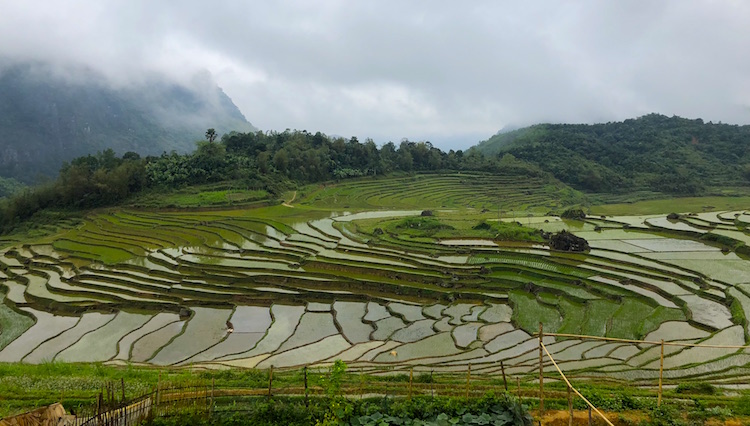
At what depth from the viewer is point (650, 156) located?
65.9 m

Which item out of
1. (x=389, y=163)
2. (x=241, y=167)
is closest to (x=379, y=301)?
(x=241, y=167)

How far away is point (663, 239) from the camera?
23734 mm

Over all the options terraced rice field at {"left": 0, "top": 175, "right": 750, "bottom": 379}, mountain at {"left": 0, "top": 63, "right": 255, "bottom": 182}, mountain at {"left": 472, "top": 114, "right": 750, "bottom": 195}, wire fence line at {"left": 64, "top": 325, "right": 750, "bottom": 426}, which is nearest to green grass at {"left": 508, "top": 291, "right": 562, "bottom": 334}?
terraced rice field at {"left": 0, "top": 175, "right": 750, "bottom": 379}

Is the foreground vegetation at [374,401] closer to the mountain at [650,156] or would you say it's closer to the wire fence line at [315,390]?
the wire fence line at [315,390]

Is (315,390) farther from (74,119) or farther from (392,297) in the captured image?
(74,119)

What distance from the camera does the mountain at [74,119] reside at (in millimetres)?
82812

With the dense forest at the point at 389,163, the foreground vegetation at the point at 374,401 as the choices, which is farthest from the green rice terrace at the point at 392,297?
the dense forest at the point at 389,163

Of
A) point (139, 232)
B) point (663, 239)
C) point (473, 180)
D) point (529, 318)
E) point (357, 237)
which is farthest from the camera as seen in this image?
point (473, 180)

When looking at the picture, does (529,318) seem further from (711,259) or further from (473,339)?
(711,259)

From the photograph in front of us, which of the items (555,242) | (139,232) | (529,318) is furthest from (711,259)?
(139,232)

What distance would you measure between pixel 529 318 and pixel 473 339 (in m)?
2.65

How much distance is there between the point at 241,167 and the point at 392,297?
3369cm

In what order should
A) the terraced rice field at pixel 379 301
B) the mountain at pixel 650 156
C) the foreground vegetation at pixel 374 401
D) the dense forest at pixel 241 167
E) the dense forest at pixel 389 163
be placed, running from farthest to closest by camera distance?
the mountain at pixel 650 156 < the dense forest at pixel 389 163 < the dense forest at pixel 241 167 < the terraced rice field at pixel 379 301 < the foreground vegetation at pixel 374 401

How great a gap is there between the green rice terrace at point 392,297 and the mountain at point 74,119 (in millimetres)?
64473
